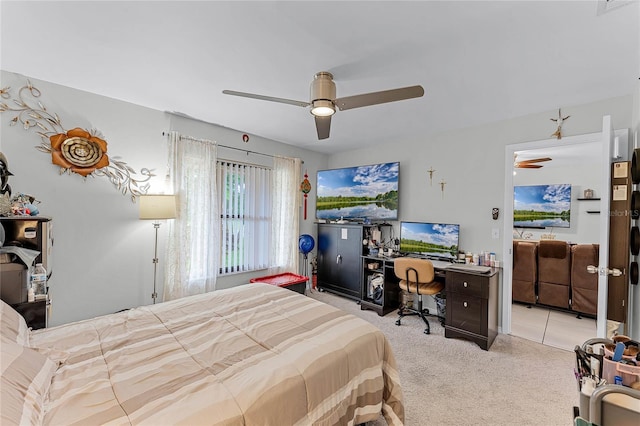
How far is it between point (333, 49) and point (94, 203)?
2772 millimetres

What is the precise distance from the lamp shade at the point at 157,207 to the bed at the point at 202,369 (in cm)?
111

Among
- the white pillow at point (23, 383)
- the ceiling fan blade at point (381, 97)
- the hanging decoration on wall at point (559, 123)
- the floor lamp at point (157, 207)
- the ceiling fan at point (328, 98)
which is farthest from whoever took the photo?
the hanging decoration on wall at point (559, 123)

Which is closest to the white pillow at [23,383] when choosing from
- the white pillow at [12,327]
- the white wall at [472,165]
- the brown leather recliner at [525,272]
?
the white pillow at [12,327]

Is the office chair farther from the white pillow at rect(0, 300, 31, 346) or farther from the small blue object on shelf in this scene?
the white pillow at rect(0, 300, 31, 346)

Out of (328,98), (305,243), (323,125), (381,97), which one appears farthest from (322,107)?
(305,243)

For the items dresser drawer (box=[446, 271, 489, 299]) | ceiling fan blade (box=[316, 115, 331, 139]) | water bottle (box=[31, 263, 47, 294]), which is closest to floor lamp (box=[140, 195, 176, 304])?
water bottle (box=[31, 263, 47, 294])

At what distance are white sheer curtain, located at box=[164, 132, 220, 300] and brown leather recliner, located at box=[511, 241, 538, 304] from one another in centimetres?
445

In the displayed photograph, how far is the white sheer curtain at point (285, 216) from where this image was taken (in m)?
4.24

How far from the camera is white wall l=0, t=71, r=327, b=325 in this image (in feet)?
7.92

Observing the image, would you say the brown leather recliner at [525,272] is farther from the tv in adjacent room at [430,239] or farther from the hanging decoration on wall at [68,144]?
the hanging decoration on wall at [68,144]

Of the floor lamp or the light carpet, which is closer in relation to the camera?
the light carpet

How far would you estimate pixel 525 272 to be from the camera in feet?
13.4

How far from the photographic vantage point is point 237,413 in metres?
1.01

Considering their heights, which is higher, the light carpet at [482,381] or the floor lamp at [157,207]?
the floor lamp at [157,207]
